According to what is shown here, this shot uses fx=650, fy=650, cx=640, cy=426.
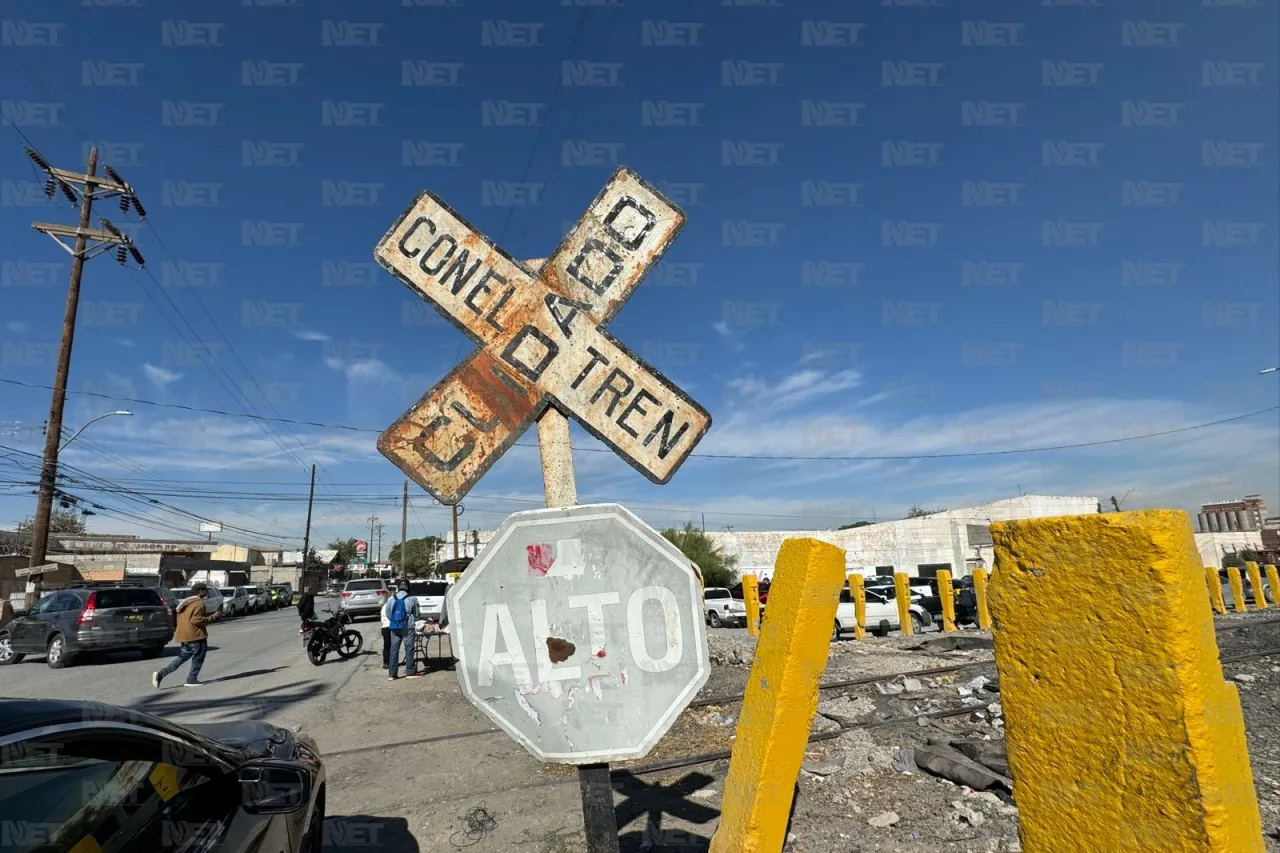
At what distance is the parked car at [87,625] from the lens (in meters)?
13.2

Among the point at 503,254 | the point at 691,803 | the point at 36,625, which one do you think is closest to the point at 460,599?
the point at 503,254

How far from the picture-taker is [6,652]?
14445 mm

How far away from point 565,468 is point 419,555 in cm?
11423

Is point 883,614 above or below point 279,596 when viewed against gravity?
below

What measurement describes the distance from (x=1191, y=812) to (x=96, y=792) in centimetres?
299

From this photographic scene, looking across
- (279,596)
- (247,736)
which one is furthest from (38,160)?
(279,596)

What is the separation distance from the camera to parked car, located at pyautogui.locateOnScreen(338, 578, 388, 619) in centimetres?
2372

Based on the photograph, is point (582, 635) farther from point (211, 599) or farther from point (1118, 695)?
point (211, 599)

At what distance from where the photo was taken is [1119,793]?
4.09 feet

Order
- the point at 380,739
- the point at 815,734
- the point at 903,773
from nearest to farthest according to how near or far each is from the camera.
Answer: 1. the point at 903,773
2. the point at 815,734
3. the point at 380,739

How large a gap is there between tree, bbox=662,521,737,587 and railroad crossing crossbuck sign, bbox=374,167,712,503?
40.7 metres

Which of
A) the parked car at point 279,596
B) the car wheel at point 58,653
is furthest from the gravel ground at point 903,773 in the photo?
the parked car at point 279,596

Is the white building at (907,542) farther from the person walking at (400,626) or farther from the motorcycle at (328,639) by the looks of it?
the person walking at (400,626)

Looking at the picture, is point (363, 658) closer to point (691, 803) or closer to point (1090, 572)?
point (691, 803)
